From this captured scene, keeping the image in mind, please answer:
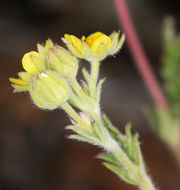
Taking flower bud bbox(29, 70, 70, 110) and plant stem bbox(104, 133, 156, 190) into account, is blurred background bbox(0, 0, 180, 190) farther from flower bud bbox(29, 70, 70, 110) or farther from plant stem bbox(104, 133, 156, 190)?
flower bud bbox(29, 70, 70, 110)

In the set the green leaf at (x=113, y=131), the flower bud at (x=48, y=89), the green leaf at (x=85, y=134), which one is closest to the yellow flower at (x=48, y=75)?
the flower bud at (x=48, y=89)

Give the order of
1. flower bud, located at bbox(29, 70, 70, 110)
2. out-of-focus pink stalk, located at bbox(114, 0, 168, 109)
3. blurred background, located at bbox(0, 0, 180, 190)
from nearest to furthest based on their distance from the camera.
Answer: flower bud, located at bbox(29, 70, 70, 110) < out-of-focus pink stalk, located at bbox(114, 0, 168, 109) < blurred background, located at bbox(0, 0, 180, 190)

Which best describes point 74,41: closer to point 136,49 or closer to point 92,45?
point 92,45

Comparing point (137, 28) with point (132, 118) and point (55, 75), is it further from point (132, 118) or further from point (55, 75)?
point (55, 75)

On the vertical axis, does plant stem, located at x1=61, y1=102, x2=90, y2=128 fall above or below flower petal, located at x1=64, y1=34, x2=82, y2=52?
below

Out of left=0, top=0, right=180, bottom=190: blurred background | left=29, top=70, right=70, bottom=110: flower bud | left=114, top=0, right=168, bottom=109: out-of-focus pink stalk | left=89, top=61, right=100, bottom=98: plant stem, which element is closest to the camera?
left=29, top=70, right=70, bottom=110: flower bud

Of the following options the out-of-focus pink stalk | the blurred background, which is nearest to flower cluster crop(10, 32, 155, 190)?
the out-of-focus pink stalk

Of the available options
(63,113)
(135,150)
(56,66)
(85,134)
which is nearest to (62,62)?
(56,66)
